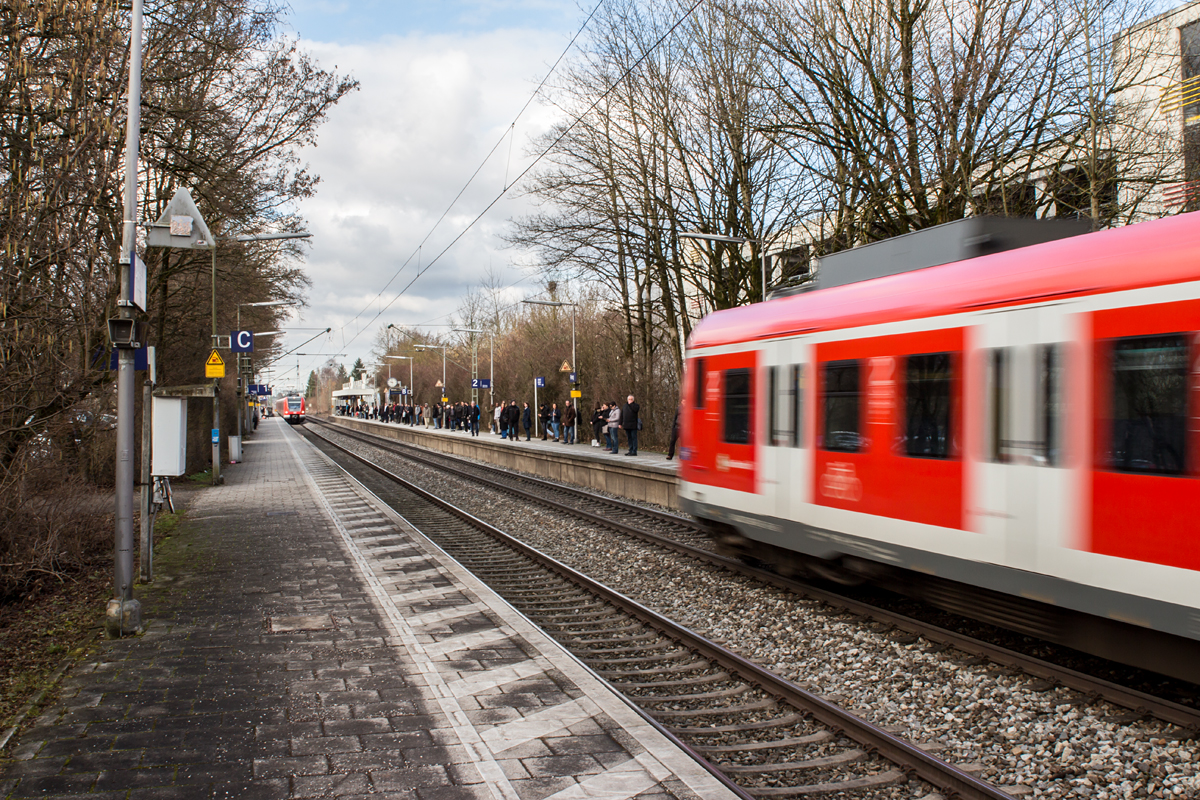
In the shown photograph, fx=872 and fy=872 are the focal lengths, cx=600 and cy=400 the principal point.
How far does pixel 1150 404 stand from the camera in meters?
4.84

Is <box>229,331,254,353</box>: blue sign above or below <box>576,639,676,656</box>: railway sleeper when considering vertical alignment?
above

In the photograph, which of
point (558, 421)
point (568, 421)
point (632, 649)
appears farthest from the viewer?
point (558, 421)

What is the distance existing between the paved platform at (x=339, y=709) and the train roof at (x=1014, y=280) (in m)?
3.63

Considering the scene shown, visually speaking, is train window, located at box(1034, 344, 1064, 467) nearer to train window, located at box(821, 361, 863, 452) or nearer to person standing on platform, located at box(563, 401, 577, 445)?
train window, located at box(821, 361, 863, 452)

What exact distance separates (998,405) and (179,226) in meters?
6.69

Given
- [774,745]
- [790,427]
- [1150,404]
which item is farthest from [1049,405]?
[790,427]

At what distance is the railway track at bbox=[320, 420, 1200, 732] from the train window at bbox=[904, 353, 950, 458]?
4.49ft

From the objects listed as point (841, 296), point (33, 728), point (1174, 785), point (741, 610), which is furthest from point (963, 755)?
point (33, 728)

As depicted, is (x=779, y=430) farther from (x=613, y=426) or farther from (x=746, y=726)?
(x=613, y=426)

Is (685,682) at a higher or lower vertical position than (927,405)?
lower

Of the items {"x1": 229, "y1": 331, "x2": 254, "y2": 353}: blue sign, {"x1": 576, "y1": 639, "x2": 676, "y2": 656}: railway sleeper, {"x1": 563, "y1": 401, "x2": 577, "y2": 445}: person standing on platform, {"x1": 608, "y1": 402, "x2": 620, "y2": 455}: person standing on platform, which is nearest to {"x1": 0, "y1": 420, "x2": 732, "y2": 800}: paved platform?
{"x1": 576, "y1": 639, "x2": 676, "y2": 656}: railway sleeper

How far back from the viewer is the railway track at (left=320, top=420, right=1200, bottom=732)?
4949mm

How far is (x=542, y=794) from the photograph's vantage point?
154 inches

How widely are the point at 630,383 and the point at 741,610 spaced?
72.1 feet
